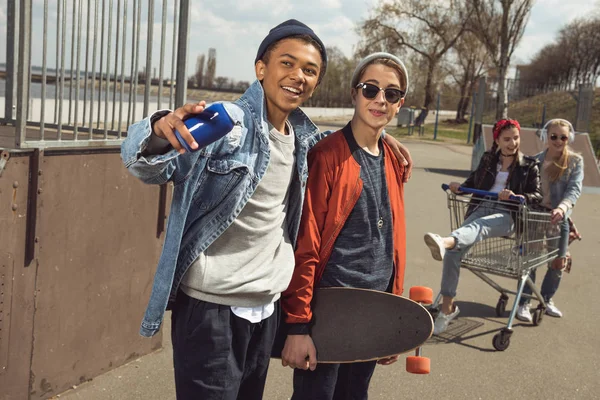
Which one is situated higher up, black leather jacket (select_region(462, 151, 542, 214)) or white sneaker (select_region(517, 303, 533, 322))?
black leather jacket (select_region(462, 151, 542, 214))

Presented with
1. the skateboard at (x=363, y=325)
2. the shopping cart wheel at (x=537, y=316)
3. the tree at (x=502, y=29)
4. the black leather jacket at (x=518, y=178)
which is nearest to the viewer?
the skateboard at (x=363, y=325)

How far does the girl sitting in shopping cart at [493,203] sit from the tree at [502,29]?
2113 centimetres

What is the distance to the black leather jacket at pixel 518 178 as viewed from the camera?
5.42 meters

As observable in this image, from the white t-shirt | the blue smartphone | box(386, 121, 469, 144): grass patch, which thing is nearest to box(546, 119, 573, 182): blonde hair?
the white t-shirt

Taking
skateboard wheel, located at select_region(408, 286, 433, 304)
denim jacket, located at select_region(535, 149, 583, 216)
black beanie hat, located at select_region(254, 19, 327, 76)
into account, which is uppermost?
black beanie hat, located at select_region(254, 19, 327, 76)

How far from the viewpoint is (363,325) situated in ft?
9.00

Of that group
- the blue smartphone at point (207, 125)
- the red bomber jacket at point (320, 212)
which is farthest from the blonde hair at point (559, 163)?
the blue smartphone at point (207, 125)

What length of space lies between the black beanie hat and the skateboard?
3.19 feet

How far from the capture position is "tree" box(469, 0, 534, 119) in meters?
27.3

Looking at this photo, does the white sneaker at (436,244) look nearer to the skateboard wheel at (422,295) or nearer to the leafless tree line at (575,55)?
the skateboard wheel at (422,295)

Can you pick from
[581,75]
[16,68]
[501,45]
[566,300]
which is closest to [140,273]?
[16,68]

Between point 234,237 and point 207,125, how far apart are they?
0.60 m

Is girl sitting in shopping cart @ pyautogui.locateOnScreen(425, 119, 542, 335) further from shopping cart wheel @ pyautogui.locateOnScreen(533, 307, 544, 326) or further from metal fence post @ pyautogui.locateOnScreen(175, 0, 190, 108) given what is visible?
metal fence post @ pyautogui.locateOnScreen(175, 0, 190, 108)

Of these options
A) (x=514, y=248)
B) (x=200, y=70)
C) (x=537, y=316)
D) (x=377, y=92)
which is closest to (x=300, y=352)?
(x=377, y=92)
